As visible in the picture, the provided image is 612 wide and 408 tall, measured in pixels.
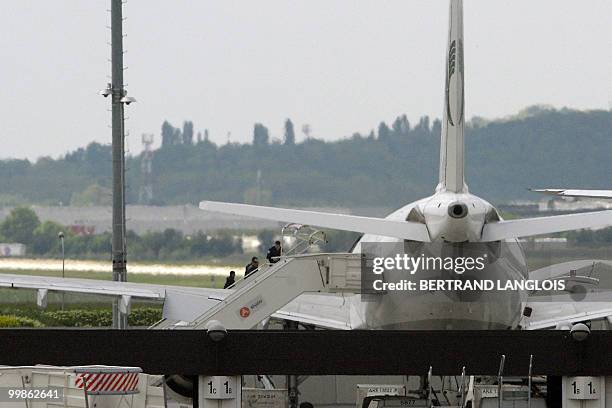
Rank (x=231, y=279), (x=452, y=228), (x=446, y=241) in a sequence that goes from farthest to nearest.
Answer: (x=231, y=279) < (x=446, y=241) < (x=452, y=228)

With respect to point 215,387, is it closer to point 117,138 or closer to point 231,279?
point 117,138

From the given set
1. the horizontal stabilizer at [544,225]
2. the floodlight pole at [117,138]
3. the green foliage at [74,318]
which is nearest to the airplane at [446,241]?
the horizontal stabilizer at [544,225]

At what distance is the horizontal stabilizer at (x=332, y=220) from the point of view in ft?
101

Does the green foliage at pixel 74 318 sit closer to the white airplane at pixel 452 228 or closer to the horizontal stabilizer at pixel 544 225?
the white airplane at pixel 452 228

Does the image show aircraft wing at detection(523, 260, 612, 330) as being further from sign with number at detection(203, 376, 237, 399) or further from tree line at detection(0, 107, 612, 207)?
tree line at detection(0, 107, 612, 207)

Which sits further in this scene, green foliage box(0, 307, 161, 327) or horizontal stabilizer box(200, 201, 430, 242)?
green foliage box(0, 307, 161, 327)

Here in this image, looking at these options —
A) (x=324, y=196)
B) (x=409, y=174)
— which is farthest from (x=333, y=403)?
(x=409, y=174)

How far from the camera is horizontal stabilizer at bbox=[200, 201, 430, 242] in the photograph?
101 feet

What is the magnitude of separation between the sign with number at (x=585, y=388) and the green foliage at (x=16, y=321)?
1239 inches

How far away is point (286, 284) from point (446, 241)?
424cm

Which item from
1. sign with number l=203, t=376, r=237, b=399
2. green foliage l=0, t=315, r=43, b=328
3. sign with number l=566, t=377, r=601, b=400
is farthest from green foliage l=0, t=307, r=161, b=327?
sign with number l=566, t=377, r=601, b=400

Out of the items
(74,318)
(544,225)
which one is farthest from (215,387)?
(74,318)

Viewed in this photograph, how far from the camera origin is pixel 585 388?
27.8 metres

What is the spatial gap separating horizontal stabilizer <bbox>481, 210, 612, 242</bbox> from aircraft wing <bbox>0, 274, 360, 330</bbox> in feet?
22.6
